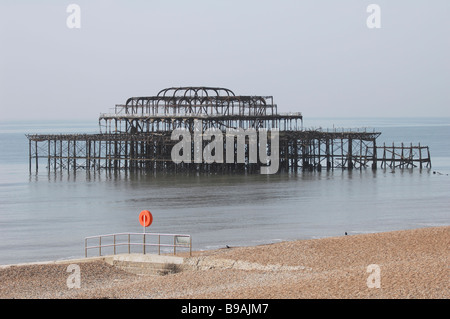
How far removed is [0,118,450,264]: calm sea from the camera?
30766 millimetres

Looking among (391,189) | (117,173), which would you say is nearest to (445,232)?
(391,189)

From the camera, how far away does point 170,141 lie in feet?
210

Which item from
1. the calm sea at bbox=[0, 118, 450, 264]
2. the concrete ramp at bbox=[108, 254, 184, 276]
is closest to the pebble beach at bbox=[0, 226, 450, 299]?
the concrete ramp at bbox=[108, 254, 184, 276]

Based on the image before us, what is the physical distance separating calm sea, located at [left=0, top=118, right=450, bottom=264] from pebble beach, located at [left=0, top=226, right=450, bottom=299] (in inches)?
232

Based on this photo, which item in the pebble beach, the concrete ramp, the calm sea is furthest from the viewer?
the calm sea

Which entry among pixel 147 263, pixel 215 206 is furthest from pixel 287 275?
pixel 215 206

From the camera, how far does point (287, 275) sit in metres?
18.4

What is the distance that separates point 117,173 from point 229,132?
37.3 ft

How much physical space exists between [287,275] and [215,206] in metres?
23.0

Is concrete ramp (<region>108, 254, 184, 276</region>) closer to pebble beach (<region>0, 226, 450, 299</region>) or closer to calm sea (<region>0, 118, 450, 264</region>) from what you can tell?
pebble beach (<region>0, 226, 450, 299</region>)

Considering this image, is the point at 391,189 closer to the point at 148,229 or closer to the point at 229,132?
the point at 229,132

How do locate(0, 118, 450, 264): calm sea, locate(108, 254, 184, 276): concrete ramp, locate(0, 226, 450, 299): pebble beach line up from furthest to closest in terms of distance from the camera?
locate(0, 118, 450, 264): calm sea, locate(108, 254, 184, 276): concrete ramp, locate(0, 226, 450, 299): pebble beach

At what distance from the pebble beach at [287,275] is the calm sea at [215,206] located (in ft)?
19.3

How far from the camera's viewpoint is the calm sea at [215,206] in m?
30.8
